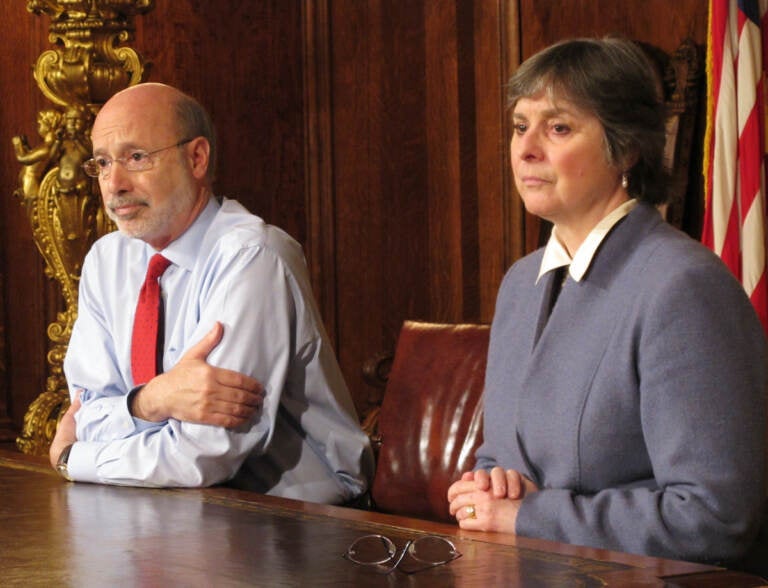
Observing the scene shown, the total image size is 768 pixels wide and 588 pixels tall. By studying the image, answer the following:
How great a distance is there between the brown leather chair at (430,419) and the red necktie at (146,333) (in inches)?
20.7

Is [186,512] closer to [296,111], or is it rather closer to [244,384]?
[244,384]

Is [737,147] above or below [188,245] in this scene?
above

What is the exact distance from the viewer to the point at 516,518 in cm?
211

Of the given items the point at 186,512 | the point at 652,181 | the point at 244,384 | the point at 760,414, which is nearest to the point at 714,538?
the point at 760,414

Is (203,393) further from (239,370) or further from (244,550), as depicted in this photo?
(244,550)

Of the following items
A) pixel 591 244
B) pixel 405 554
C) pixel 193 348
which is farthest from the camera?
pixel 193 348

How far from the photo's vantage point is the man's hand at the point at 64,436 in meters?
2.86

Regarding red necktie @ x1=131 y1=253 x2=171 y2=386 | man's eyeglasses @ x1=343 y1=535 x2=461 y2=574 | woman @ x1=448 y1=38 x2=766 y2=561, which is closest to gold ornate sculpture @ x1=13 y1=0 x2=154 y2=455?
red necktie @ x1=131 y1=253 x2=171 y2=386

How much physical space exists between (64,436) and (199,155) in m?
0.69

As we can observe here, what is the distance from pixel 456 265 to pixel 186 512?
3503 millimetres

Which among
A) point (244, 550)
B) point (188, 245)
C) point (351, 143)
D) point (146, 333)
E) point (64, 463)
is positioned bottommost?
point (64, 463)

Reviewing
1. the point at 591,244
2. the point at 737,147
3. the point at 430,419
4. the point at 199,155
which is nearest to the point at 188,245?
the point at 199,155

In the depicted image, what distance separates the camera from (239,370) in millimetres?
2656

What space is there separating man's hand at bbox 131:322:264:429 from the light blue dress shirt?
0.08 ft
